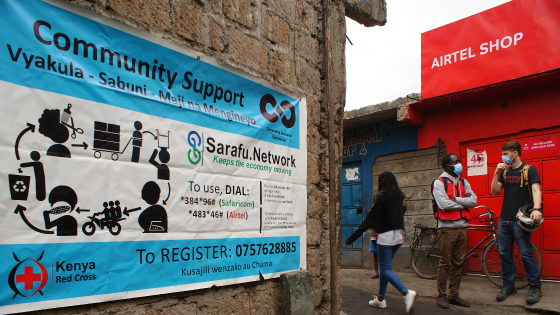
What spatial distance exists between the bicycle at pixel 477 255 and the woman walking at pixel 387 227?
6.47 ft

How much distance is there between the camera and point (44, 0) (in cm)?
186

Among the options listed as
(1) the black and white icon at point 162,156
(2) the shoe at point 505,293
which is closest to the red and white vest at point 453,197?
(2) the shoe at point 505,293

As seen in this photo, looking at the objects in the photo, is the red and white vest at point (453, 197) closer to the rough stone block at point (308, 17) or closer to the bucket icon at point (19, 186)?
the rough stone block at point (308, 17)

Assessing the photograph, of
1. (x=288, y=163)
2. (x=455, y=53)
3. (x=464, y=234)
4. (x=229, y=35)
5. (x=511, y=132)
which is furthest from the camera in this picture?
(x=455, y=53)

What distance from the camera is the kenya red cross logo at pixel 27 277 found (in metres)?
1.67

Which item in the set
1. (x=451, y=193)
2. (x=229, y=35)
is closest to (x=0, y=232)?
(x=229, y=35)

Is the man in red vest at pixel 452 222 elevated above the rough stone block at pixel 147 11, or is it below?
below

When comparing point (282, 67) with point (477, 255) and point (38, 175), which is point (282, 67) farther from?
point (477, 255)

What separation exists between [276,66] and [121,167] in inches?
63.3

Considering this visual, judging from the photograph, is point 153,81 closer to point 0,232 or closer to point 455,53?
point 0,232

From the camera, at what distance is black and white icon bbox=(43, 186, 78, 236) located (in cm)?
180

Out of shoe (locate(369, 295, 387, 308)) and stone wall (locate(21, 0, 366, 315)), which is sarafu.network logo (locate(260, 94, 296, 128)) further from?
shoe (locate(369, 295, 387, 308))

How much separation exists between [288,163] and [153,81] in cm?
129

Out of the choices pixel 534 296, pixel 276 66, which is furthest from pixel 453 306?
pixel 276 66
